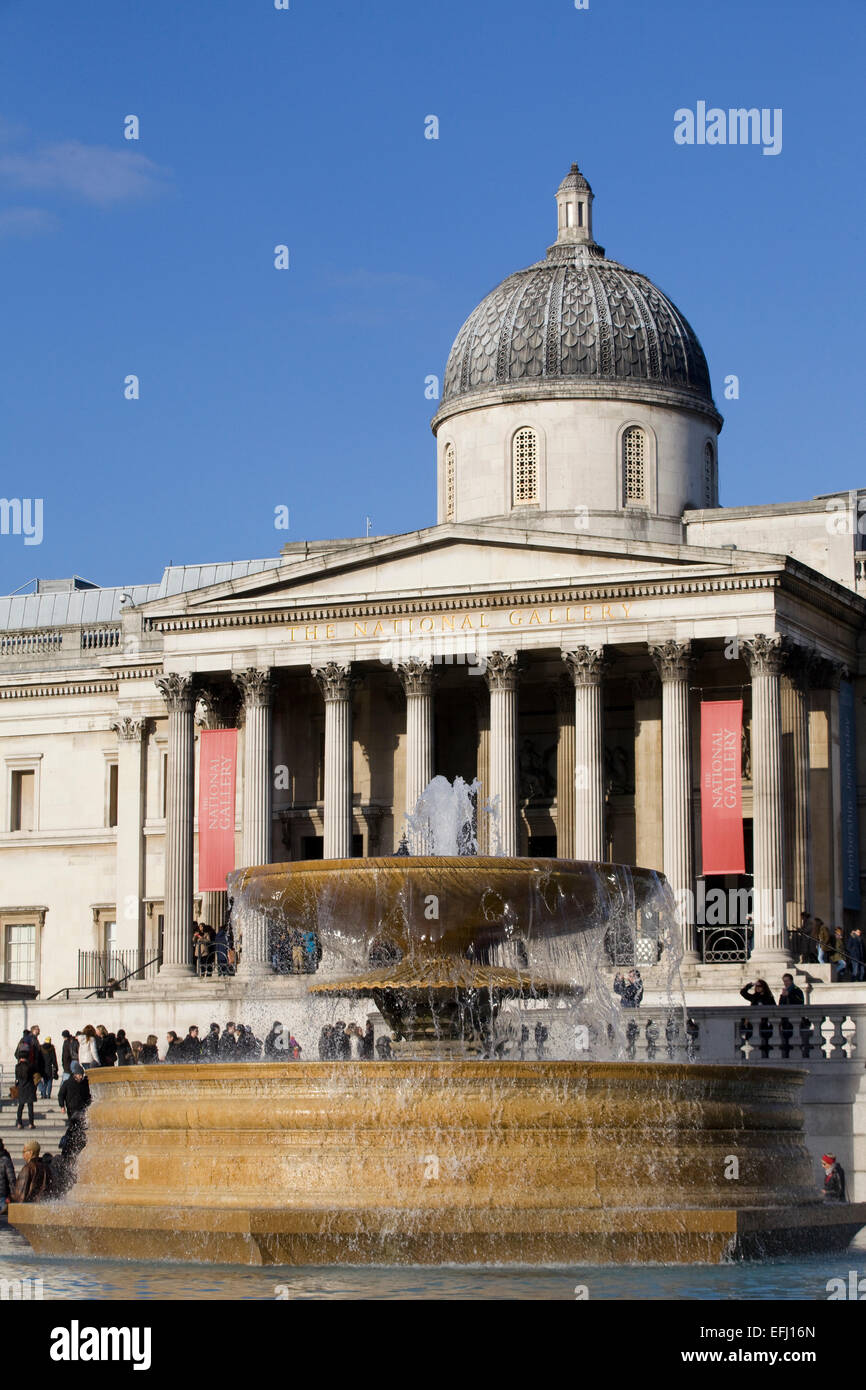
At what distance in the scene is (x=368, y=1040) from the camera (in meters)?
30.2

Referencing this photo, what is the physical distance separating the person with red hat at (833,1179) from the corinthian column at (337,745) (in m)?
21.8

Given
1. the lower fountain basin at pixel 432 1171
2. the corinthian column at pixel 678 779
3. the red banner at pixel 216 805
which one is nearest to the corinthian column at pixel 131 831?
the red banner at pixel 216 805

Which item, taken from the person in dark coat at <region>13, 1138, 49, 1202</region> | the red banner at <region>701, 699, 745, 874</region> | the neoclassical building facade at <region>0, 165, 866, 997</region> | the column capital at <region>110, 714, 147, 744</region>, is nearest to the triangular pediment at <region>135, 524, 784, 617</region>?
the neoclassical building facade at <region>0, 165, 866, 997</region>

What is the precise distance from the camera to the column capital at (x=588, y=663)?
157ft

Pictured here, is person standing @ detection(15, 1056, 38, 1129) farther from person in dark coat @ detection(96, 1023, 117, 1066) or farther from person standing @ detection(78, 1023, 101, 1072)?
person in dark coat @ detection(96, 1023, 117, 1066)

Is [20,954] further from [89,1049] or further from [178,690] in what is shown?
[89,1049]

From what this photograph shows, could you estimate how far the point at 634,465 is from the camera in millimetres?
54156

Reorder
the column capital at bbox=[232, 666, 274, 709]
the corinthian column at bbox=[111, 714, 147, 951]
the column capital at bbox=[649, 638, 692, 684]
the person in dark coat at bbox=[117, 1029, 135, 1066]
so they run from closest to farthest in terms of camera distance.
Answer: the person in dark coat at bbox=[117, 1029, 135, 1066], the column capital at bbox=[649, 638, 692, 684], the column capital at bbox=[232, 666, 274, 709], the corinthian column at bbox=[111, 714, 147, 951]

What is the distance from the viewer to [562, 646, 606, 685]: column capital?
4775 centimetres

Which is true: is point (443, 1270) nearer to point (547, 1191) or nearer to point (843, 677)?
point (547, 1191)

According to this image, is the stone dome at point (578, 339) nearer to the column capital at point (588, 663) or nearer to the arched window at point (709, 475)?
the arched window at point (709, 475)

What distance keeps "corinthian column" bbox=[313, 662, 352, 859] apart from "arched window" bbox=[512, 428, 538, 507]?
6.95 meters

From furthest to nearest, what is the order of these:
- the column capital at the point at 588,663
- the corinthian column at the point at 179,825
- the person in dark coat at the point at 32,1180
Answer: the corinthian column at the point at 179,825 → the column capital at the point at 588,663 → the person in dark coat at the point at 32,1180
